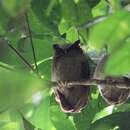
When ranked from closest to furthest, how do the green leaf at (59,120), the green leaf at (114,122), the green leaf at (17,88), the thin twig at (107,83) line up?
the green leaf at (17,88)
the thin twig at (107,83)
the green leaf at (114,122)
the green leaf at (59,120)

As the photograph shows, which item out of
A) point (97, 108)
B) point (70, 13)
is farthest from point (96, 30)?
point (97, 108)

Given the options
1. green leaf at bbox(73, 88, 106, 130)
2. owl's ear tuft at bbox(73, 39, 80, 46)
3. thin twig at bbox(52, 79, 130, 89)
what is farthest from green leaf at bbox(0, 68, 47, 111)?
green leaf at bbox(73, 88, 106, 130)

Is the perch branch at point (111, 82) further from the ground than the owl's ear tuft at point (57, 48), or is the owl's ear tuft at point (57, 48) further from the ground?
the owl's ear tuft at point (57, 48)

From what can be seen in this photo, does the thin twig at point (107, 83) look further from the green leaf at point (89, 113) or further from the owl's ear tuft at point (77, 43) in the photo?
the green leaf at point (89, 113)

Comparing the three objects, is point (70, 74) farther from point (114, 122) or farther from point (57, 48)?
point (114, 122)

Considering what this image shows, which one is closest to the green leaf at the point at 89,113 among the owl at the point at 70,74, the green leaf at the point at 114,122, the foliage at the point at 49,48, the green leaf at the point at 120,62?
the foliage at the point at 49,48
